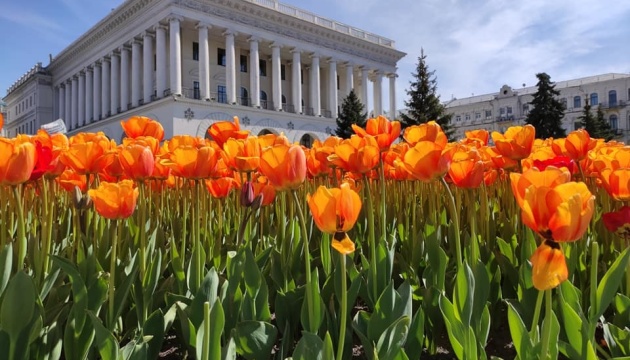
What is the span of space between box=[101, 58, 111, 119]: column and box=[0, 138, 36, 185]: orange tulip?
3438 centimetres

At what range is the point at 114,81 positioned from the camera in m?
30.6

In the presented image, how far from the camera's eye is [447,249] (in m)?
1.65

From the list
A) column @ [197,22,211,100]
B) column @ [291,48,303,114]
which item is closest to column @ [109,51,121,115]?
column @ [197,22,211,100]

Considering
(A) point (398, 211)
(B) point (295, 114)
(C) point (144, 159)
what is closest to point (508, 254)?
(A) point (398, 211)

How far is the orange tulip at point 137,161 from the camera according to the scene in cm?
123

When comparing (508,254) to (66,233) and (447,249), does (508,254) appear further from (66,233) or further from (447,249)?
(66,233)

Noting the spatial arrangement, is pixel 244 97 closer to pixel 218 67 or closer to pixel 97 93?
pixel 218 67

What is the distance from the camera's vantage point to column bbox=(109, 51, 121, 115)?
30.5 metres

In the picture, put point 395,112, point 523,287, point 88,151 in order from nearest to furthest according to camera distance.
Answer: point 523,287 → point 88,151 → point 395,112

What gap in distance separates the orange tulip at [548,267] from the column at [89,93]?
38062 mm

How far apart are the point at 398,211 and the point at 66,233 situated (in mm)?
1421

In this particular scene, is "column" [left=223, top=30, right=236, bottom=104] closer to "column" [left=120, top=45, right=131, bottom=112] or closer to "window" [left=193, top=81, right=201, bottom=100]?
"window" [left=193, top=81, right=201, bottom=100]

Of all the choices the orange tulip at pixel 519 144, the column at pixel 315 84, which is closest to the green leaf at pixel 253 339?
the orange tulip at pixel 519 144

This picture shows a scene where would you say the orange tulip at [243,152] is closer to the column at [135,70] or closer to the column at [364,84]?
the column at [135,70]
